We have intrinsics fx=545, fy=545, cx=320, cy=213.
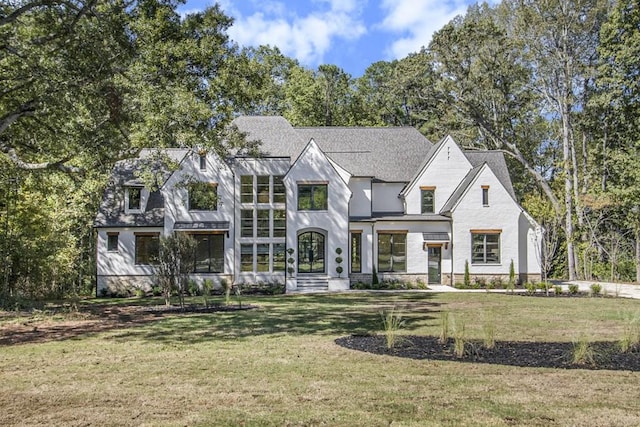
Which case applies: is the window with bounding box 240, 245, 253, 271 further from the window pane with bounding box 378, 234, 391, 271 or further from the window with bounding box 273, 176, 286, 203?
the window pane with bounding box 378, 234, 391, 271

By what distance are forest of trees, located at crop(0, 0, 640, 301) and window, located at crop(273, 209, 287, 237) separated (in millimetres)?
5651

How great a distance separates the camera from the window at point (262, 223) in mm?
29641

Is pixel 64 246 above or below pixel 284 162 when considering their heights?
below

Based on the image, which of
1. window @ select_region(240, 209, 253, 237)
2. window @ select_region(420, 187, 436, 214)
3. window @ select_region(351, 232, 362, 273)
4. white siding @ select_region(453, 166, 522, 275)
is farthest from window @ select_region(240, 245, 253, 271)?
white siding @ select_region(453, 166, 522, 275)

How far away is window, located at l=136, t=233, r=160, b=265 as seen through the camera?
29.4 m

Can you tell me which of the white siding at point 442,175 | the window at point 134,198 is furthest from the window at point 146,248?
the white siding at point 442,175

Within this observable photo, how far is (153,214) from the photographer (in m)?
30.1

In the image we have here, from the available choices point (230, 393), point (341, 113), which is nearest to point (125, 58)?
point (230, 393)

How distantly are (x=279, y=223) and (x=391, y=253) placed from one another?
647 centimetres

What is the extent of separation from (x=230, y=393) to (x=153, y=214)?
24051mm

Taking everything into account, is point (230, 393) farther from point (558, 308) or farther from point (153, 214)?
point (153, 214)

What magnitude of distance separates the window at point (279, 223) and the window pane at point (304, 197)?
Answer: 42.7 inches

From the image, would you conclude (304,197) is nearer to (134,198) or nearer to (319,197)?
(319,197)

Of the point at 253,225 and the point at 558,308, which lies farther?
the point at 253,225
